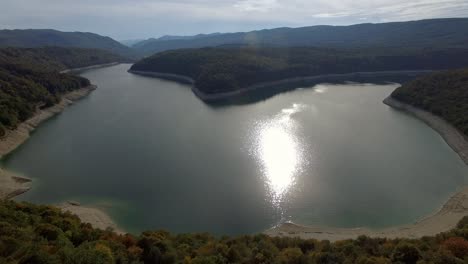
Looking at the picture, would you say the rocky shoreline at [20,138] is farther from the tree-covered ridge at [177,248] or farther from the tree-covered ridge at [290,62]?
the tree-covered ridge at [290,62]

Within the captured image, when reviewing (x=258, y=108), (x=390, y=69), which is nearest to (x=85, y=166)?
(x=258, y=108)

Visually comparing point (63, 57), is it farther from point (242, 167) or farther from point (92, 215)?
point (92, 215)

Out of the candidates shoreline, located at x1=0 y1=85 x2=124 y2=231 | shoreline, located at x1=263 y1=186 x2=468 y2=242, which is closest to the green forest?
shoreline, located at x1=0 y1=85 x2=124 y2=231

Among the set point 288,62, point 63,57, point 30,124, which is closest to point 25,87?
point 30,124

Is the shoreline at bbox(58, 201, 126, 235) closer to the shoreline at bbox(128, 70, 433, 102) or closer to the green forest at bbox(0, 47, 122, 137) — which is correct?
the green forest at bbox(0, 47, 122, 137)

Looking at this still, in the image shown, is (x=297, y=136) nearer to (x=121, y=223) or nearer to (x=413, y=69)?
(x=121, y=223)

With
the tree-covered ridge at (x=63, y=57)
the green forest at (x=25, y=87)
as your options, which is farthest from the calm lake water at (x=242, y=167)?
the tree-covered ridge at (x=63, y=57)
